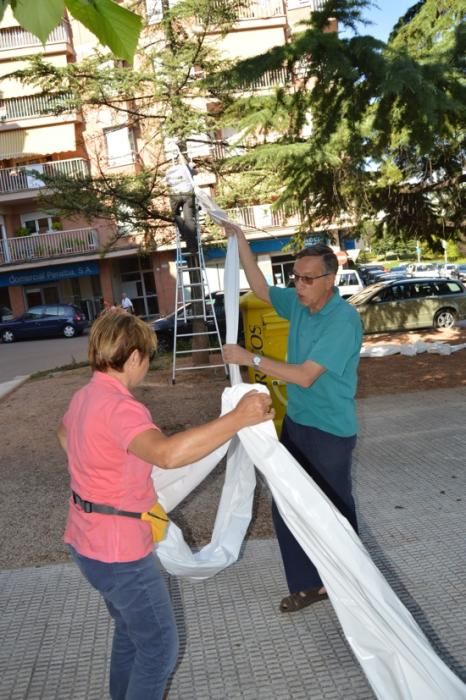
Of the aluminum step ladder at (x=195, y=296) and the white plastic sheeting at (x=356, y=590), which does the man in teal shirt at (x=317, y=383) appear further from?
the aluminum step ladder at (x=195, y=296)

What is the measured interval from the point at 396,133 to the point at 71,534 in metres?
6.43

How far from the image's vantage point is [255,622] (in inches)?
137

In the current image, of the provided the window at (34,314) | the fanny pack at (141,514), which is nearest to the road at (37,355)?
the window at (34,314)

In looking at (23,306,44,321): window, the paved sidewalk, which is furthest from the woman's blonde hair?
(23,306,44,321): window

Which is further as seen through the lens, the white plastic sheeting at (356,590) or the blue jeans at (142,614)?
the white plastic sheeting at (356,590)

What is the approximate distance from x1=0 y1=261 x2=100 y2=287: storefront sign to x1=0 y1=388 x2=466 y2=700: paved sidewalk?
32337 mm

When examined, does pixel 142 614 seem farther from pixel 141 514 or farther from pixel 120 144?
pixel 120 144

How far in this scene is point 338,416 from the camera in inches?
132

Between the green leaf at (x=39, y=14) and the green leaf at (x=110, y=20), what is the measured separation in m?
0.13

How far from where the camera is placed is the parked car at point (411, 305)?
1784cm

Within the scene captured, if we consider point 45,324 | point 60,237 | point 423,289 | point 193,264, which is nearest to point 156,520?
point 193,264

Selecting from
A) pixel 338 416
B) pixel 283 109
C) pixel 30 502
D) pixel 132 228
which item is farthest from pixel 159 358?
pixel 338 416

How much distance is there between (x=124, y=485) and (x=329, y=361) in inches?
50.9

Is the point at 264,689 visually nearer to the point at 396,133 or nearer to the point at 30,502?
the point at 30,502
